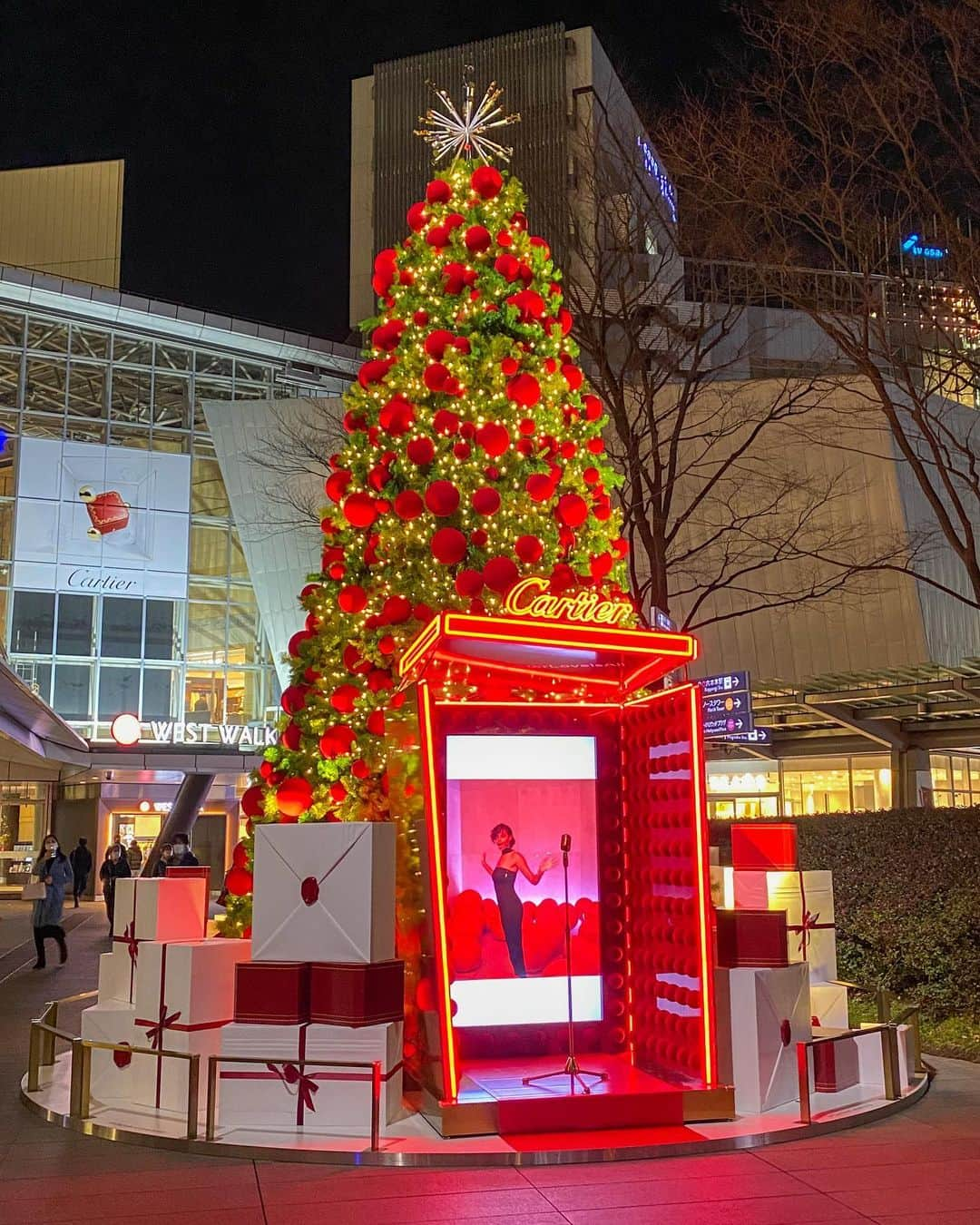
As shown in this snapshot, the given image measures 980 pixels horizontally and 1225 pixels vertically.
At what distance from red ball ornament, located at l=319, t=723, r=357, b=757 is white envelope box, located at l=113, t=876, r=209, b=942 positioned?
1452mm

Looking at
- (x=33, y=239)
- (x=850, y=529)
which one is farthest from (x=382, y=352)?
(x=33, y=239)

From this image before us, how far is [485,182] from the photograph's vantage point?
393 inches

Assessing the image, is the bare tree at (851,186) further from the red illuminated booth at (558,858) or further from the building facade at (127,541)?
the building facade at (127,541)

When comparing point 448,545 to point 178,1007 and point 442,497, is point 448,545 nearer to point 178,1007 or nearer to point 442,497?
point 442,497

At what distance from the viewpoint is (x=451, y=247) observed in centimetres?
990

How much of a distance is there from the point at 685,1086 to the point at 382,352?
605 centimetres

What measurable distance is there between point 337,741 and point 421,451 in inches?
90.0

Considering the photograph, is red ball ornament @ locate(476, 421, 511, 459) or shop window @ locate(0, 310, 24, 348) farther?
shop window @ locate(0, 310, 24, 348)

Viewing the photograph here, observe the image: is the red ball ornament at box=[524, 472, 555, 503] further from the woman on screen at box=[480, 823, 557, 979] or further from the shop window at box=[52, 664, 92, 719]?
the shop window at box=[52, 664, 92, 719]

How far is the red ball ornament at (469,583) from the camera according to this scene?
344 inches

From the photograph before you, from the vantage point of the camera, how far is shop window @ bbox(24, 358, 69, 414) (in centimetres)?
3928

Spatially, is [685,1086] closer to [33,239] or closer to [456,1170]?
[456,1170]

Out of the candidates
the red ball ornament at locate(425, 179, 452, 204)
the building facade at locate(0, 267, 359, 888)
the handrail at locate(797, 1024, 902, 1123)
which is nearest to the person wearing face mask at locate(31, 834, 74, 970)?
the red ball ornament at locate(425, 179, 452, 204)

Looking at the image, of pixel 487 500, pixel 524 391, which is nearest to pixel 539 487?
pixel 487 500
